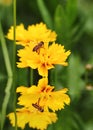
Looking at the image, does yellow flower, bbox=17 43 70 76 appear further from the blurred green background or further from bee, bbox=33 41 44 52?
the blurred green background

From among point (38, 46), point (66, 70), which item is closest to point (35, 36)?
point (38, 46)

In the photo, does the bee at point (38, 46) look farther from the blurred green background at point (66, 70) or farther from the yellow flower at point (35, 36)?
the blurred green background at point (66, 70)

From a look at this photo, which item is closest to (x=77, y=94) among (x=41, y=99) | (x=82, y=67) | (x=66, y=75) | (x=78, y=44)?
(x=66, y=75)

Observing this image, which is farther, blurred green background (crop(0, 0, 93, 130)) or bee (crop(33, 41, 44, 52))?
blurred green background (crop(0, 0, 93, 130))

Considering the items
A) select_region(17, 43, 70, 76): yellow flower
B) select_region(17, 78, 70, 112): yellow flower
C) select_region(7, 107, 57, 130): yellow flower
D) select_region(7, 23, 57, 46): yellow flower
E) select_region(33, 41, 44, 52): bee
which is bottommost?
select_region(7, 107, 57, 130): yellow flower

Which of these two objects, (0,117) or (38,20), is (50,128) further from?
(38,20)

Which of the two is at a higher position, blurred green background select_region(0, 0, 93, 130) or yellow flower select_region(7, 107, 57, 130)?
blurred green background select_region(0, 0, 93, 130)

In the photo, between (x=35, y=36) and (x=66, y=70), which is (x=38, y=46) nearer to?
(x=35, y=36)

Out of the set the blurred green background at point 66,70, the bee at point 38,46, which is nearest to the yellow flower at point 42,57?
the bee at point 38,46

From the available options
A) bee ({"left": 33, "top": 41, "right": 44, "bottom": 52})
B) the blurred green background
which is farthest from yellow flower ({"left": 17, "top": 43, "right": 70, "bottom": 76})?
the blurred green background
